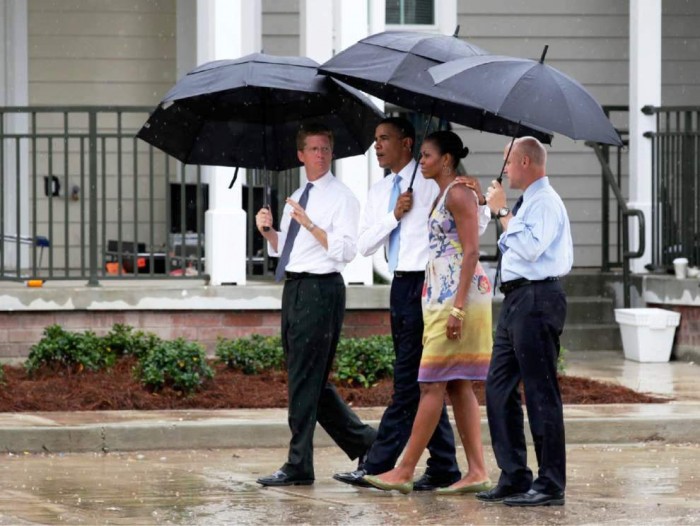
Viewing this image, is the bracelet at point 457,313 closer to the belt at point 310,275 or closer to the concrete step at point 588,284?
the belt at point 310,275

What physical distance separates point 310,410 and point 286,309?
55 centimetres

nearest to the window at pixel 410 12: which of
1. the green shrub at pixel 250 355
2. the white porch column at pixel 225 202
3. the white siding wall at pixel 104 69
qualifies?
the white siding wall at pixel 104 69

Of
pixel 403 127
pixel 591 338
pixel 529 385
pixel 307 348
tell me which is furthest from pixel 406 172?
pixel 591 338

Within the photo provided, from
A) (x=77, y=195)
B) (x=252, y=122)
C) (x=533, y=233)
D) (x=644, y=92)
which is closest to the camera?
(x=533, y=233)

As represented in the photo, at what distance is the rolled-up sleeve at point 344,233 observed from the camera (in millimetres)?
8250

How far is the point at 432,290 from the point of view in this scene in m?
7.88

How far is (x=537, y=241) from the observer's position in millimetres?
7605

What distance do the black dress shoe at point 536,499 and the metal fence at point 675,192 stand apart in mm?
7228

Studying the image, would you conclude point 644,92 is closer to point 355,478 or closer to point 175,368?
point 175,368

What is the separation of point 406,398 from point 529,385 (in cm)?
76

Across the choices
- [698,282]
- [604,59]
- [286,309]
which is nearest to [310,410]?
[286,309]

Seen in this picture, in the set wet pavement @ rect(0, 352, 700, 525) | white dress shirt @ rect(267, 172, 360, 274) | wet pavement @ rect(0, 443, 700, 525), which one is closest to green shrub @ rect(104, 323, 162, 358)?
wet pavement @ rect(0, 352, 700, 525)

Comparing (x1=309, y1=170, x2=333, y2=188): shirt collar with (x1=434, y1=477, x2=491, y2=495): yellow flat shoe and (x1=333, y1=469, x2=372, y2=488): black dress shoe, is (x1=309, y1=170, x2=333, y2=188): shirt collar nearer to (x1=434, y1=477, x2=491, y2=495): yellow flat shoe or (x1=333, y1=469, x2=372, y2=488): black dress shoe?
(x1=333, y1=469, x2=372, y2=488): black dress shoe

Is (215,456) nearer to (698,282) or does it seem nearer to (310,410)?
(310,410)
